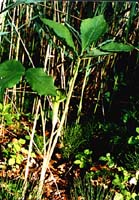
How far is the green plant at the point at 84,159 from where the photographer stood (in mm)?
1896

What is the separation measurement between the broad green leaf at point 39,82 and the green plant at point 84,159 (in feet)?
3.69

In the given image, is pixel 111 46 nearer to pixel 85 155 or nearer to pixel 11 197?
pixel 11 197

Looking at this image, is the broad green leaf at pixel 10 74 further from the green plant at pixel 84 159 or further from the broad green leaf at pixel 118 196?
the green plant at pixel 84 159

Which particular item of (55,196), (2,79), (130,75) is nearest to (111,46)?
(2,79)

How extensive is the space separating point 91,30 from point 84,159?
1192 mm

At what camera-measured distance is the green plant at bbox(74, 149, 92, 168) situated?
6.22 ft

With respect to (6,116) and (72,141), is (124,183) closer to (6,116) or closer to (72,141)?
(72,141)

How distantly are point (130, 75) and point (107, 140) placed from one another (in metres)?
0.82

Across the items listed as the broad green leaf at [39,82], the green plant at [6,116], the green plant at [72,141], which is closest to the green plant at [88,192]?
the green plant at [72,141]

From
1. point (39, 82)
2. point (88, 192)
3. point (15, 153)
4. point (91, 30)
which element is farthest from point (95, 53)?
point (15, 153)

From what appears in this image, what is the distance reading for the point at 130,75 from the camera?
2.80m

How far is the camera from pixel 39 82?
2.66 feet

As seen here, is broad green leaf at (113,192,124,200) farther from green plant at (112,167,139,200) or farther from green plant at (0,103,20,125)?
green plant at (0,103,20,125)

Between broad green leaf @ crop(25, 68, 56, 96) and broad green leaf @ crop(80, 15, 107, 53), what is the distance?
14cm
